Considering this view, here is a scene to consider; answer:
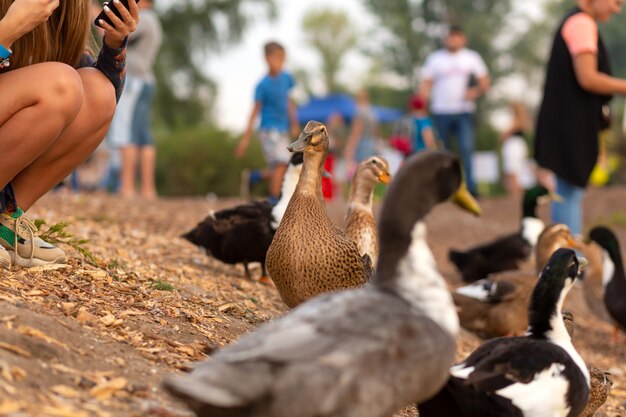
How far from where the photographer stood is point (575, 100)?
324 inches

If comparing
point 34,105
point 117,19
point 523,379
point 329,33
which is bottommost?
point 523,379

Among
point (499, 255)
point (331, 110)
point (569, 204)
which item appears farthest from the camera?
point (331, 110)

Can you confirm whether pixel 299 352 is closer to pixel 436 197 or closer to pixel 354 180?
pixel 436 197

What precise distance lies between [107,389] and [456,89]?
11.5 m

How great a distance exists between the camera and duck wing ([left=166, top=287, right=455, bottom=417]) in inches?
110

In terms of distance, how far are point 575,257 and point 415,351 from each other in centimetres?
195

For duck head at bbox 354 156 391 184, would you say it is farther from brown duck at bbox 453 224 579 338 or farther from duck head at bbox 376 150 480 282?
duck head at bbox 376 150 480 282

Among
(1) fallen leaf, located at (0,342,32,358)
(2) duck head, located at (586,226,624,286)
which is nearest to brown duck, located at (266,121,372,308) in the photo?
(1) fallen leaf, located at (0,342,32,358)

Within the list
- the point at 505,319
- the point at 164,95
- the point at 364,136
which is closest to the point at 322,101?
the point at 164,95

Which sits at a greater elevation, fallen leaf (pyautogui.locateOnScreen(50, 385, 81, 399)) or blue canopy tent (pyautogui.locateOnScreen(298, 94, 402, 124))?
fallen leaf (pyautogui.locateOnScreen(50, 385, 81, 399))

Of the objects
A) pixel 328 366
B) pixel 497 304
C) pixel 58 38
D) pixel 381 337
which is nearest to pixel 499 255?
pixel 497 304

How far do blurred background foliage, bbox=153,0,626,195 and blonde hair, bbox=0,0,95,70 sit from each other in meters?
13.4

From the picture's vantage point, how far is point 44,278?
4.52 meters

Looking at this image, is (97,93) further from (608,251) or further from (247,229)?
(608,251)
